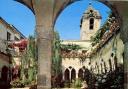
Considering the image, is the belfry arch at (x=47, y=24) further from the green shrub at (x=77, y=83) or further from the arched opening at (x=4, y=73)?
the arched opening at (x=4, y=73)

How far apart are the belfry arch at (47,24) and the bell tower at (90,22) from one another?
3199 centimetres

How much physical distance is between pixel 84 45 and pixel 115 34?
21154 millimetres

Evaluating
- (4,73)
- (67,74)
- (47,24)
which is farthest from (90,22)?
(47,24)

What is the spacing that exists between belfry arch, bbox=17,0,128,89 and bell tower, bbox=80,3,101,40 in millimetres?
31990

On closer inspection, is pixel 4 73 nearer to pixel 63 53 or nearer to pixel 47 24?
pixel 63 53

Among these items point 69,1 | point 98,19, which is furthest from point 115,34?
point 98,19

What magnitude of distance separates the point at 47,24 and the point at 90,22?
33293 millimetres

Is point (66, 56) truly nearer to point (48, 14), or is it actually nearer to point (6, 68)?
point (6, 68)

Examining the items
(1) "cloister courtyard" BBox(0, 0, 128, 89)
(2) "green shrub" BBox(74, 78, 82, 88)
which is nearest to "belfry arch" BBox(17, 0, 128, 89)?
(1) "cloister courtyard" BBox(0, 0, 128, 89)

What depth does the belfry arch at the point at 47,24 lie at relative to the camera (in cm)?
1210

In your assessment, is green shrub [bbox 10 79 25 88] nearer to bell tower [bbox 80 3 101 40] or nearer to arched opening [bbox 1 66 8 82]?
arched opening [bbox 1 66 8 82]

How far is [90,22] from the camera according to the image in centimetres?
4538

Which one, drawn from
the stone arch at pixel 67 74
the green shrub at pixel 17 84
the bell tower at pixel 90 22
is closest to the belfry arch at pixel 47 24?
the green shrub at pixel 17 84

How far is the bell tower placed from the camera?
147ft
